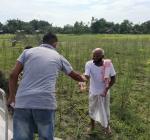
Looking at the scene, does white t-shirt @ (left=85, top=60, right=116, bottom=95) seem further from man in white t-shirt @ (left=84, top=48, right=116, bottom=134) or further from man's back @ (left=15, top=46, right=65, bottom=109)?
man's back @ (left=15, top=46, right=65, bottom=109)

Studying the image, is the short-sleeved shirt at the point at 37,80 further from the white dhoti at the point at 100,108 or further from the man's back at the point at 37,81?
the white dhoti at the point at 100,108

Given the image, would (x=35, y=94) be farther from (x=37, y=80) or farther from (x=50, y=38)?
(x=50, y=38)

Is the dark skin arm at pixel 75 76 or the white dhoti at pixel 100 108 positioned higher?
the dark skin arm at pixel 75 76

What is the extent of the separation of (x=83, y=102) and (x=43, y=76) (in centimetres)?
521

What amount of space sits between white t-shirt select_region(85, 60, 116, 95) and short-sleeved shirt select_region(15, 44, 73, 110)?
2393 mm

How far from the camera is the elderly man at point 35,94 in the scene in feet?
17.9

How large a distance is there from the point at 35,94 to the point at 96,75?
266 centimetres

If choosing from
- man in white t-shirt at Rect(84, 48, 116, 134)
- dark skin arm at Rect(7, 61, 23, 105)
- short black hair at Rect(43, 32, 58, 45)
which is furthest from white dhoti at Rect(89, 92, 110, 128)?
dark skin arm at Rect(7, 61, 23, 105)

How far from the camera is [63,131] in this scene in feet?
28.9

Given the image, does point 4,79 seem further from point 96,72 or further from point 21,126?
point 21,126

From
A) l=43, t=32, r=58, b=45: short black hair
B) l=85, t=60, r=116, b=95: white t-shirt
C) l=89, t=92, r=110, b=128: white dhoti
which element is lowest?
l=89, t=92, r=110, b=128: white dhoti

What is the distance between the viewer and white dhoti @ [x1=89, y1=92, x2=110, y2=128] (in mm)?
8141

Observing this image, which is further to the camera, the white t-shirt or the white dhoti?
the white dhoti

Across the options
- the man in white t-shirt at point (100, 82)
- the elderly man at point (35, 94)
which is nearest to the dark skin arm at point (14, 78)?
the elderly man at point (35, 94)
